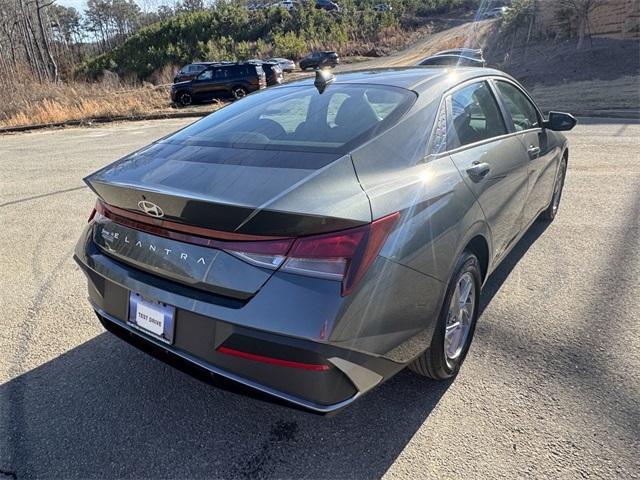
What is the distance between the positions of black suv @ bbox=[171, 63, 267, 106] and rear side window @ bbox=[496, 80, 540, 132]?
17.9m

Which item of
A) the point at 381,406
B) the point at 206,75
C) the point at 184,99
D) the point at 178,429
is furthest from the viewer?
the point at 184,99

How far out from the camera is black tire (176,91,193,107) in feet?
70.6

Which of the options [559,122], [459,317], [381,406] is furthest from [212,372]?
[559,122]

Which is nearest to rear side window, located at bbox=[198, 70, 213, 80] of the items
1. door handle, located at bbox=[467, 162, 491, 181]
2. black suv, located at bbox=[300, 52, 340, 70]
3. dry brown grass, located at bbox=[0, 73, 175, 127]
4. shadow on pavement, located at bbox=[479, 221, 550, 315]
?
dry brown grass, located at bbox=[0, 73, 175, 127]

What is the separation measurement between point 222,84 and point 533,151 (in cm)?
1931

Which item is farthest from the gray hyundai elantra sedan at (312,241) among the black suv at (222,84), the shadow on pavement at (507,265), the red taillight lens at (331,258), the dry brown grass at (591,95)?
the black suv at (222,84)

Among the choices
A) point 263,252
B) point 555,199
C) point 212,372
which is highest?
point 263,252

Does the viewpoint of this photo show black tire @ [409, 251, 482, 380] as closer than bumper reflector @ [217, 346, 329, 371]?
No

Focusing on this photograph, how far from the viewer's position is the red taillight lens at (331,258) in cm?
177

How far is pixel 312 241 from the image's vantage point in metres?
1.78

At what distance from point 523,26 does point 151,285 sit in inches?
1295

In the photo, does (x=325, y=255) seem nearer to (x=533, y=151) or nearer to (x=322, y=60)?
(x=533, y=151)

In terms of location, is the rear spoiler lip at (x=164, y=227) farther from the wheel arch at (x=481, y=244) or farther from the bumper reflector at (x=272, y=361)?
the wheel arch at (x=481, y=244)

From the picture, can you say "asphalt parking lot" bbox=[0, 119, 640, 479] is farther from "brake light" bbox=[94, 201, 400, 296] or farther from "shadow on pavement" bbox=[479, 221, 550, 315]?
"brake light" bbox=[94, 201, 400, 296]
